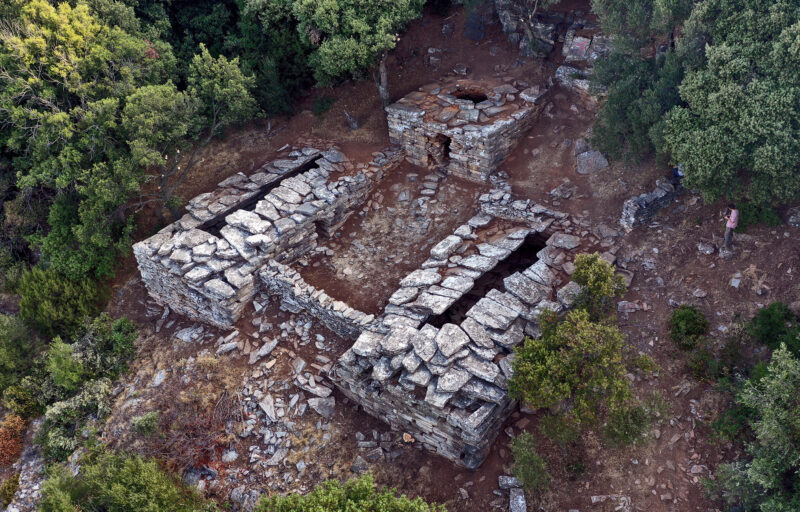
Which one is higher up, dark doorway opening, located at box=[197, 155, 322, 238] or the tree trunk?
the tree trunk

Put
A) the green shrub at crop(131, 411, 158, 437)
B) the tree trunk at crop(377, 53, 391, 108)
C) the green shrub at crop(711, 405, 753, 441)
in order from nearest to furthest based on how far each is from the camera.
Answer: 1. the green shrub at crop(711, 405, 753, 441)
2. the green shrub at crop(131, 411, 158, 437)
3. the tree trunk at crop(377, 53, 391, 108)

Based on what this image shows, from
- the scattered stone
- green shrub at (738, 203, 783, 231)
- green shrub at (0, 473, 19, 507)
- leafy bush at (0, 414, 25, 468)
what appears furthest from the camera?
leafy bush at (0, 414, 25, 468)

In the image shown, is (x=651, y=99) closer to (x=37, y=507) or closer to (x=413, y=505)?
(x=413, y=505)

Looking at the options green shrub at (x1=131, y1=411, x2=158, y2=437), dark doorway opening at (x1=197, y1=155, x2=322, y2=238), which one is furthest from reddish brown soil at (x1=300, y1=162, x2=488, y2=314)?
green shrub at (x1=131, y1=411, x2=158, y2=437)

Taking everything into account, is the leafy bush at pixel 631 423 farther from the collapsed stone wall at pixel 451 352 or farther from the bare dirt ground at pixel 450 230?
the collapsed stone wall at pixel 451 352

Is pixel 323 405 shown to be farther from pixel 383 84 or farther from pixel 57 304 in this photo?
pixel 383 84

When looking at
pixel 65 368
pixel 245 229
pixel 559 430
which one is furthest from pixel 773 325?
pixel 65 368

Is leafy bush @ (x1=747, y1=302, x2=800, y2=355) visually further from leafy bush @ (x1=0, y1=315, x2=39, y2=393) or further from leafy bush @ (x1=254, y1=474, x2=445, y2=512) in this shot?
leafy bush @ (x1=0, y1=315, x2=39, y2=393)
